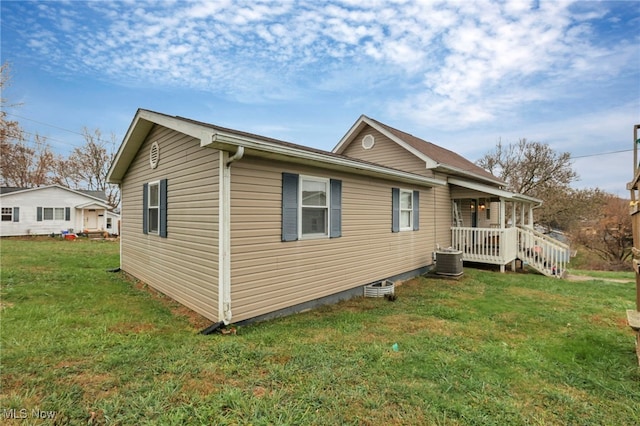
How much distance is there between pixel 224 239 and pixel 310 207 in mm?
1914

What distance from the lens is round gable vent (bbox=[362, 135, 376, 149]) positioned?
1174 centimetres

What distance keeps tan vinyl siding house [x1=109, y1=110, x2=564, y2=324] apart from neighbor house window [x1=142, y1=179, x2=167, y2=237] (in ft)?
0.08

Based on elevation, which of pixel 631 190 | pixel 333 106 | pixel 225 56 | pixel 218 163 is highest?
pixel 333 106

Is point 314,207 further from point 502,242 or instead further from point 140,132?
point 502,242

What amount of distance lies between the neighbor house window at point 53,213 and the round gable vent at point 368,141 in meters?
22.5

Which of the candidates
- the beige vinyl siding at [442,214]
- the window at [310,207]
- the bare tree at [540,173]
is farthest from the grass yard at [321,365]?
the bare tree at [540,173]

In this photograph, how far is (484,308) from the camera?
595 cm

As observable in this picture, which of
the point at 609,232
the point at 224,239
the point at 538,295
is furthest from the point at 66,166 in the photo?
the point at 609,232

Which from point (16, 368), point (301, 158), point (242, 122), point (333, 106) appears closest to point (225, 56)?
point (301, 158)

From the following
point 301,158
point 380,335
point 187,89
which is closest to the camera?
point 380,335

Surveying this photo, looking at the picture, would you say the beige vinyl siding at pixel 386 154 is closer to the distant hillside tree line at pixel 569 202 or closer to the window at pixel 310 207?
the window at pixel 310 207

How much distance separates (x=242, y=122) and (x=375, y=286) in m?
22.5

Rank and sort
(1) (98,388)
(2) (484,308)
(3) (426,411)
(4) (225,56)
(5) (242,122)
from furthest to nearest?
(5) (242,122)
(4) (225,56)
(2) (484,308)
(1) (98,388)
(3) (426,411)

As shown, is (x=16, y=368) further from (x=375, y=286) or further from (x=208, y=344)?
(x=375, y=286)
